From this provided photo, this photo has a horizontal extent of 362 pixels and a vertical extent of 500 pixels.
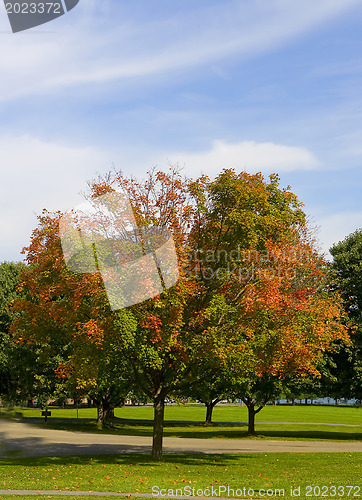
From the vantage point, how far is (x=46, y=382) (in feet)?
129

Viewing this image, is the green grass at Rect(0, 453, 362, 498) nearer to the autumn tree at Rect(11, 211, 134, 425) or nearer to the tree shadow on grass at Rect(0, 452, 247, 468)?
the tree shadow on grass at Rect(0, 452, 247, 468)

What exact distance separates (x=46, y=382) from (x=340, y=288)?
73.3ft

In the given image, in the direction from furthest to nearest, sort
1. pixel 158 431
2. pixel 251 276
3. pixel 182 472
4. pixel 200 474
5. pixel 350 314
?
pixel 350 314, pixel 158 431, pixel 251 276, pixel 182 472, pixel 200 474

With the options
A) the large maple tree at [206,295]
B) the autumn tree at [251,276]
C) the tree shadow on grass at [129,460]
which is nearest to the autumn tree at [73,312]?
the large maple tree at [206,295]

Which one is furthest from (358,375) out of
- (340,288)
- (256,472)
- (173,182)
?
(173,182)

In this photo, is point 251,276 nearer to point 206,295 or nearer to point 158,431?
point 206,295

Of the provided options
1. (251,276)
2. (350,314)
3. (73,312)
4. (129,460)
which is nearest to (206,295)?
(251,276)

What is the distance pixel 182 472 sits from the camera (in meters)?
17.3

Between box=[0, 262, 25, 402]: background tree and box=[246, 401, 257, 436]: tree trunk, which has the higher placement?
box=[0, 262, 25, 402]: background tree

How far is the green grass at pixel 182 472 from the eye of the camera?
14.2 m

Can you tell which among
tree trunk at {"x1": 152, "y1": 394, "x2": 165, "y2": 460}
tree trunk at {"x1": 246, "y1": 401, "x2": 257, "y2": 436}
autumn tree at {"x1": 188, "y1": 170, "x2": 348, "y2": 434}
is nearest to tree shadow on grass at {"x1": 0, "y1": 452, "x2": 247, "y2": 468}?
tree trunk at {"x1": 152, "y1": 394, "x2": 165, "y2": 460}

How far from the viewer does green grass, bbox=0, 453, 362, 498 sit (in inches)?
560

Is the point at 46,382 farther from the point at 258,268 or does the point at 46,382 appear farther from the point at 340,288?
the point at 258,268

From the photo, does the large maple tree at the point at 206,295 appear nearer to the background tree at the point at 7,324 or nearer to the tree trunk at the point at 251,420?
the tree trunk at the point at 251,420
